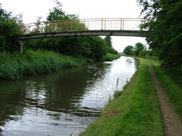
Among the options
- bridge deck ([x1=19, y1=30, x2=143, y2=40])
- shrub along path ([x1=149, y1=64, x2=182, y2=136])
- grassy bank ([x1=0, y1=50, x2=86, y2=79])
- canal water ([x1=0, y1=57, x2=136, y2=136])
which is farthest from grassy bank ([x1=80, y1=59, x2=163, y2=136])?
bridge deck ([x1=19, y1=30, x2=143, y2=40])

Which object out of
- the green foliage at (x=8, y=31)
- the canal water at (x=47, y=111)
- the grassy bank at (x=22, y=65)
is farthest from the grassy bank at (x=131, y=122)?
the green foliage at (x=8, y=31)

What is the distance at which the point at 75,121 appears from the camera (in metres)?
7.35

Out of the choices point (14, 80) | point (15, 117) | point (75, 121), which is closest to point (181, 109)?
point (75, 121)

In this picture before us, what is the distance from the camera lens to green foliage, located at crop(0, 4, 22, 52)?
23.1 meters

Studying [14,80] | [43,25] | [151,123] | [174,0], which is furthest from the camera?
[43,25]

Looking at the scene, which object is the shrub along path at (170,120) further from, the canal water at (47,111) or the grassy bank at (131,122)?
the canal water at (47,111)

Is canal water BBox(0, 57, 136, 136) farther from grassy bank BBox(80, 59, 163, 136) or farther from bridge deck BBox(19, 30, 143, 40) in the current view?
bridge deck BBox(19, 30, 143, 40)

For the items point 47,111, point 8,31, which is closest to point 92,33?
point 8,31

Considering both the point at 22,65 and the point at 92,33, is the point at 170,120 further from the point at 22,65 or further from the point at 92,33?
the point at 92,33

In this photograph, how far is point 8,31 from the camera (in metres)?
25.4

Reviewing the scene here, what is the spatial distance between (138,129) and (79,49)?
1423 inches

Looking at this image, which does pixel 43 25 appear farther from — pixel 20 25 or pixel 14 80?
pixel 14 80

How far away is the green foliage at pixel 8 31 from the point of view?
75.9 feet

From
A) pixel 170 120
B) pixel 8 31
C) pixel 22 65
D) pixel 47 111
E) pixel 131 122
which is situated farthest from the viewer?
pixel 8 31
